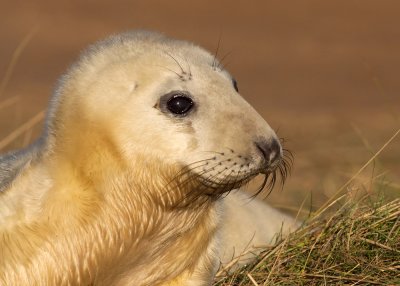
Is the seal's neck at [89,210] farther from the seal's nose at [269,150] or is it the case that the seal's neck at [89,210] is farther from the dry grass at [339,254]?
the dry grass at [339,254]

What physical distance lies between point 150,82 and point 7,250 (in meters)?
0.93

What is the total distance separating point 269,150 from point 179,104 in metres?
0.46

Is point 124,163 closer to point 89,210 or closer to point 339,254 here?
point 89,210

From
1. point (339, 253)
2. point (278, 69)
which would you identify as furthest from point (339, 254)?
point (278, 69)

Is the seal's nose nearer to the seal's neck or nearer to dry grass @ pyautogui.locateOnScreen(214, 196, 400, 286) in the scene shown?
the seal's neck

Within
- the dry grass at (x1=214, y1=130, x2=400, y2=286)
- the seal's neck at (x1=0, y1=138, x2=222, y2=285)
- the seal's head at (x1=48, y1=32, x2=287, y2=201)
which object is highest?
the seal's head at (x1=48, y1=32, x2=287, y2=201)

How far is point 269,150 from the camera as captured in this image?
483cm

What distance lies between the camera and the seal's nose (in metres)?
4.83

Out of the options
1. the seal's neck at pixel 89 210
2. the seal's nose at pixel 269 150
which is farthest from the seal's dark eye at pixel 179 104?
the seal's nose at pixel 269 150

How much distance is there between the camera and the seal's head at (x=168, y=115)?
489cm

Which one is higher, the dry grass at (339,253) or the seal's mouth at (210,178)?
the seal's mouth at (210,178)

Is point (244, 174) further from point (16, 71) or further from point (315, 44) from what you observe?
point (315, 44)

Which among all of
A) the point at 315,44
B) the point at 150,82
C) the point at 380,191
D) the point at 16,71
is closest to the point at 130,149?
the point at 150,82

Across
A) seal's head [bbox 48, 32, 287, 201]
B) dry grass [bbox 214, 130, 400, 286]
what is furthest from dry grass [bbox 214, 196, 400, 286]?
seal's head [bbox 48, 32, 287, 201]
